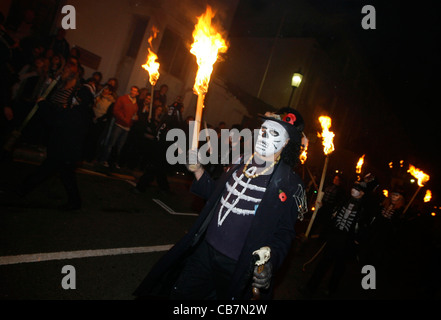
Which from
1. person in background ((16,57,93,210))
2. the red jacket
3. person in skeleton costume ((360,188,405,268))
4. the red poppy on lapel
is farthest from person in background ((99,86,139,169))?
person in skeleton costume ((360,188,405,268))

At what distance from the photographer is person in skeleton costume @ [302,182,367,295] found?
5.71 metres

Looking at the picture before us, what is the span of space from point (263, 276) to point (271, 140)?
1.31m

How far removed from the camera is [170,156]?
786cm

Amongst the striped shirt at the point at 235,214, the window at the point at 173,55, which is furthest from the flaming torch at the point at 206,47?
the window at the point at 173,55

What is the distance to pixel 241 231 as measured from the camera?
2.59 meters

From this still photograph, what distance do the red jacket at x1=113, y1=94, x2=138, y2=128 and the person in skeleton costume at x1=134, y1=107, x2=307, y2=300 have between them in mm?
6162

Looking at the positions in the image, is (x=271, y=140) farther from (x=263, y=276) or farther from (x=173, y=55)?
(x=173, y=55)

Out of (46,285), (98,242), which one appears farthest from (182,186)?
Answer: (46,285)

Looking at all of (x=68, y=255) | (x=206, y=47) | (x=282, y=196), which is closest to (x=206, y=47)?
(x=206, y=47)

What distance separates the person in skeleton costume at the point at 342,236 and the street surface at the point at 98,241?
1.48 feet

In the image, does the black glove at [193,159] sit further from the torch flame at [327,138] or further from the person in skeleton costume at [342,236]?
the torch flame at [327,138]

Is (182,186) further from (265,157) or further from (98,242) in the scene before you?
(265,157)

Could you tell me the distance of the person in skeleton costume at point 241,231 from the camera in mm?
2410

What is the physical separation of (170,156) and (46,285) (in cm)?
505
